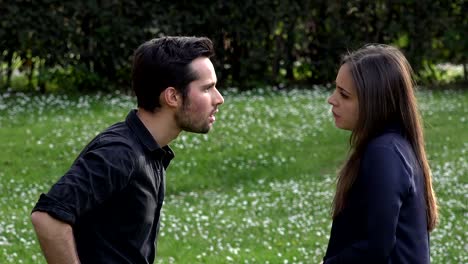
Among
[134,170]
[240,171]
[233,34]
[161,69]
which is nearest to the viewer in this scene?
[134,170]

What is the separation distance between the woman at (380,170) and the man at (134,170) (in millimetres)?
480

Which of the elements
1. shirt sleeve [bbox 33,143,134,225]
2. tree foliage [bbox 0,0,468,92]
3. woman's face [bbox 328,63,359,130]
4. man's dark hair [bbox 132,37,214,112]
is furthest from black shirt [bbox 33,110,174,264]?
tree foliage [bbox 0,0,468,92]

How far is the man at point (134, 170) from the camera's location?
2941 millimetres

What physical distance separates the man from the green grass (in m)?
3.72

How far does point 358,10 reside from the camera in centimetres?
1570

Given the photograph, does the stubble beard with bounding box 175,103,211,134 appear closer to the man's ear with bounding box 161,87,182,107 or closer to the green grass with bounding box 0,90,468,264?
the man's ear with bounding box 161,87,182,107

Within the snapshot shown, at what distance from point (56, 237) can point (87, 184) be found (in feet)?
0.61

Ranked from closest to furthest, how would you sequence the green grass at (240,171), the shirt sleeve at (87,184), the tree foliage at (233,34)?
the shirt sleeve at (87,184) < the green grass at (240,171) < the tree foliage at (233,34)

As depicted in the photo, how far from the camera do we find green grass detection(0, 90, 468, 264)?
736 centimetres

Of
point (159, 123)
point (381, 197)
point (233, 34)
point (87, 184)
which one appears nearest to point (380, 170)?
point (381, 197)

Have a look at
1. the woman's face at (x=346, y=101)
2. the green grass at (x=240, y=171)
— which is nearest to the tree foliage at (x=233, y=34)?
the green grass at (x=240, y=171)

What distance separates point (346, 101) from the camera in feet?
10.9

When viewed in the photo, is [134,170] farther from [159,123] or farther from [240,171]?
[240,171]

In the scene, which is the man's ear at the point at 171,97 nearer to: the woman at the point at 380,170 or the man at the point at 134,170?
the man at the point at 134,170
